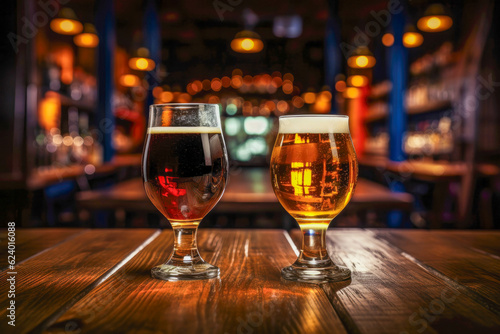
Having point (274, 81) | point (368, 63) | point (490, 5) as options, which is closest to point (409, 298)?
point (490, 5)

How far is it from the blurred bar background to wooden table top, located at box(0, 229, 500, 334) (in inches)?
A: 72.9

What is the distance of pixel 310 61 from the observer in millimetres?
11789

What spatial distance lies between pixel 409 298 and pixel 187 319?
0.27 metres

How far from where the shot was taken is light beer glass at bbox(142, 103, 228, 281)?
2.53ft

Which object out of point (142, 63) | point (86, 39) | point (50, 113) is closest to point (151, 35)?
point (142, 63)

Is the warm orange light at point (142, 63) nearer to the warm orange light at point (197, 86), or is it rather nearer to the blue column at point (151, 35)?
the blue column at point (151, 35)

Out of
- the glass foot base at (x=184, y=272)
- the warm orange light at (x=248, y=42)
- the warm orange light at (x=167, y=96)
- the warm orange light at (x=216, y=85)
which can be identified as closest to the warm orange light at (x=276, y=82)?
the warm orange light at (x=216, y=85)

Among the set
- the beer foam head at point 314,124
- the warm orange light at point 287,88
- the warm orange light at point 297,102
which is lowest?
the beer foam head at point 314,124

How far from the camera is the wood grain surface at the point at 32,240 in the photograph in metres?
0.91

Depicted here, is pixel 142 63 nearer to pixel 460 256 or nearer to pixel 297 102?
pixel 297 102

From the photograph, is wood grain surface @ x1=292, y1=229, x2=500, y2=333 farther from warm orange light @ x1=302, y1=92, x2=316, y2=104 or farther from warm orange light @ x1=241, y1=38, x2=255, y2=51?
warm orange light @ x1=302, y1=92, x2=316, y2=104

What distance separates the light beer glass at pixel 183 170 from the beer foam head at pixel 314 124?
0.38 feet

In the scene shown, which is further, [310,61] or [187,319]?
[310,61]

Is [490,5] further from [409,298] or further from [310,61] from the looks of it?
[310,61]
